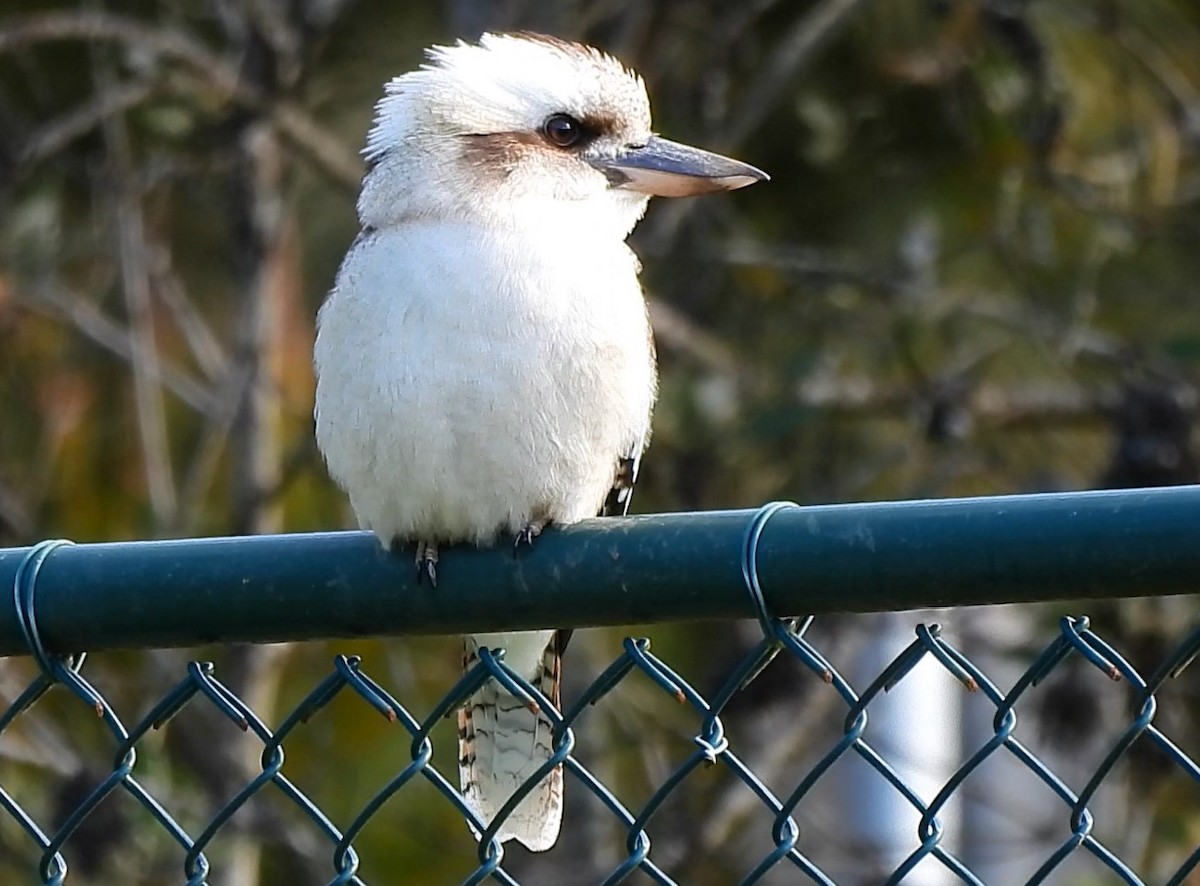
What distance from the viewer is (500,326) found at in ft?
8.35

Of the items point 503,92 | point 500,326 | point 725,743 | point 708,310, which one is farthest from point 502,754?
point 708,310

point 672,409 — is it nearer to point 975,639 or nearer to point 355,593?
point 975,639

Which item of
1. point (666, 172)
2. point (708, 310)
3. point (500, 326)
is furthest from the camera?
point (708, 310)

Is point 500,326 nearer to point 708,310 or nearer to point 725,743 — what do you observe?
point 725,743

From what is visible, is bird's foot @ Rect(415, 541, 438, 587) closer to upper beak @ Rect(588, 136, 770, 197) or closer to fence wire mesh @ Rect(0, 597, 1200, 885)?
fence wire mesh @ Rect(0, 597, 1200, 885)

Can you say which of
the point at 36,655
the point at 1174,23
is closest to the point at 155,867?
the point at 36,655

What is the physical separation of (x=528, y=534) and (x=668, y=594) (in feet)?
1.22

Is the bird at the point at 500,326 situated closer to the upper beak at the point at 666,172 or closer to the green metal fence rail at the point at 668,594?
the upper beak at the point at 666,172

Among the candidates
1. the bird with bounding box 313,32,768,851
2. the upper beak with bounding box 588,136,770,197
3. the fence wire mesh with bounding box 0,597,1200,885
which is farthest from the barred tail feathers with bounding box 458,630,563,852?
the upper beak with bounding box 588,136,770,197

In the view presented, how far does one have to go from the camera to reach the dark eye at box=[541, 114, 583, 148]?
3.06 metres

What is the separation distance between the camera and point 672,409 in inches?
181

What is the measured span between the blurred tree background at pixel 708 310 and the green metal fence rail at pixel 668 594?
2.19 m

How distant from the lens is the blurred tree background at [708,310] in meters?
4.59

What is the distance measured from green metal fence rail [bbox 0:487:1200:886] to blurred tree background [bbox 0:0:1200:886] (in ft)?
7.17
